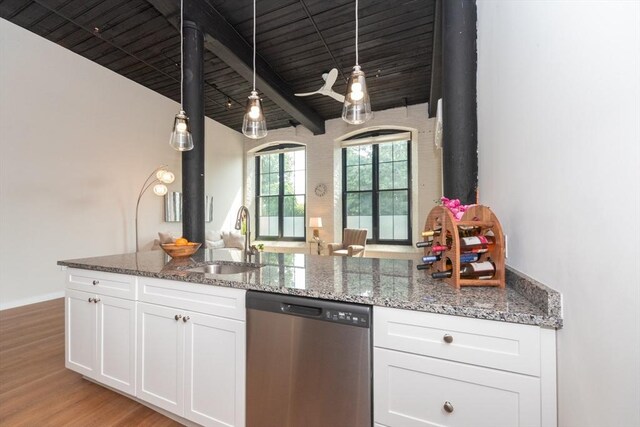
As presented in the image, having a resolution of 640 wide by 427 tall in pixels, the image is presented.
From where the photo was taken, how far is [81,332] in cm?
183

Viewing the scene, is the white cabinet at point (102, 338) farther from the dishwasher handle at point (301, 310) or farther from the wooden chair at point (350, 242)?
the wooden chair at point (350, 242)

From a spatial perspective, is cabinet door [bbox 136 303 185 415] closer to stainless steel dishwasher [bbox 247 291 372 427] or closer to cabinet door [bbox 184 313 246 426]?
cabinet door [bbox 184 313 246 426]

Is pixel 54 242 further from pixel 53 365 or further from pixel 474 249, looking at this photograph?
pixel 474 249

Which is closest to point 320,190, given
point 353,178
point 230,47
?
point 353,178

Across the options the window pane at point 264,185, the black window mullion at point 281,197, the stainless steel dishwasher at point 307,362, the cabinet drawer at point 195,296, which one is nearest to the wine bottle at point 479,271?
Answer: the stainless steel dishwasher at point 307,362

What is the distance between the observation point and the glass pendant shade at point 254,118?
203cm

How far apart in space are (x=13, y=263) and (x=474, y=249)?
5.10 metres

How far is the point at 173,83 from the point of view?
5.11m

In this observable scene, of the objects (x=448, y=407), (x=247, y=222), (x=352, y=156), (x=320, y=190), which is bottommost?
(x=448, y=407)

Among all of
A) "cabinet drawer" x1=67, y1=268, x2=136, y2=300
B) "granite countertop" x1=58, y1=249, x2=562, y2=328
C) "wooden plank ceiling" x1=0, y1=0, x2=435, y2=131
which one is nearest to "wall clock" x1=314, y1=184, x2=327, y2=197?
"wooden plank ceiling" x1=0, y1=0, x2=435, y2=131

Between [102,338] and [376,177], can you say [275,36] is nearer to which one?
[376,177]

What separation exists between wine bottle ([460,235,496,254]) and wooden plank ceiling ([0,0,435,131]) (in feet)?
10.6

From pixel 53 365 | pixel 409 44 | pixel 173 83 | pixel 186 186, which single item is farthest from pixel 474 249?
pixel 173 83

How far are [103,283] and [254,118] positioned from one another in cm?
145
